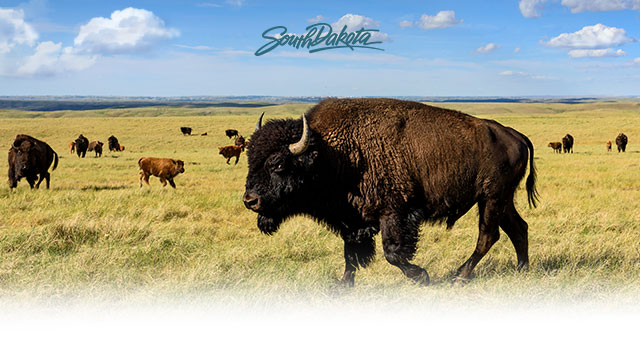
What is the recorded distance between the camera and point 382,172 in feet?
15.5

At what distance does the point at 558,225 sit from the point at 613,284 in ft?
9.58

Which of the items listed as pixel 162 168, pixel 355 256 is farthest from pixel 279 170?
pixel 162 168

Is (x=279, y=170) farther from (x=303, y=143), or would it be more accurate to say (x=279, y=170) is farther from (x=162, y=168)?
(x=162, y=168)

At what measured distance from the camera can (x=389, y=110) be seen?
496 cm

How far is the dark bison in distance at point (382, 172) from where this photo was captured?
4582mm

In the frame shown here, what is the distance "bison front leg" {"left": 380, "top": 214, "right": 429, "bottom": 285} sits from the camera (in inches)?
181

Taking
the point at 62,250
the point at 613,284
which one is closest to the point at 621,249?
the point at 613,284

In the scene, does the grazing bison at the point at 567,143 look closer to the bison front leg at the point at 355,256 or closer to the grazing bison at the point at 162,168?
the grazing bison at the point at 162,168

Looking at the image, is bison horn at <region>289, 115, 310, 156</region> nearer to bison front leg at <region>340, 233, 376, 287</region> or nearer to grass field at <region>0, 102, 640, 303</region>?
bison front leg at <region>340, 233, 376, 287</region>

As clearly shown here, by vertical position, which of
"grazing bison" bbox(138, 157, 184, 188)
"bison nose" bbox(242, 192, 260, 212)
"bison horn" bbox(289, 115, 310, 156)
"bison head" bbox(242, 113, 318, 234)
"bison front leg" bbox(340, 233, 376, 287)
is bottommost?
"grazing bison" bbox(138, 157, 184, 188)

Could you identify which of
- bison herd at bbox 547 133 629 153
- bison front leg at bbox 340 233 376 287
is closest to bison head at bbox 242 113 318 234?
bison front leg at bbox 340 233 376 287

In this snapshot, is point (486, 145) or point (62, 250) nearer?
point (486, 145)

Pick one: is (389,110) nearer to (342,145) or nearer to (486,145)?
(342,145)

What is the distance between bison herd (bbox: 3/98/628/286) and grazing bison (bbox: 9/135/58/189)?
9.72 m
